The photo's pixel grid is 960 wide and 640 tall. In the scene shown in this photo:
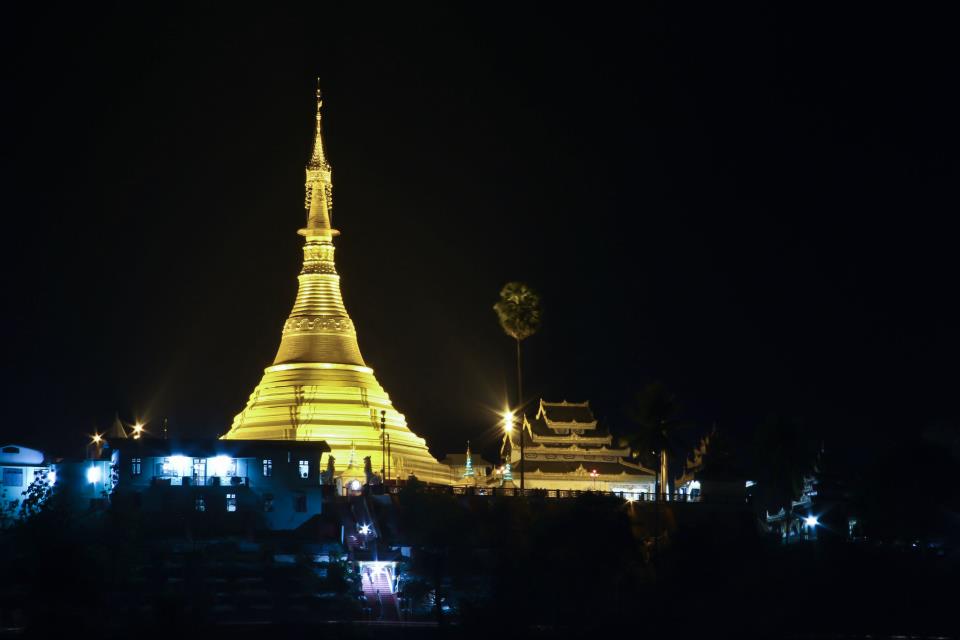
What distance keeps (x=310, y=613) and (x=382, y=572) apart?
9.06 meters

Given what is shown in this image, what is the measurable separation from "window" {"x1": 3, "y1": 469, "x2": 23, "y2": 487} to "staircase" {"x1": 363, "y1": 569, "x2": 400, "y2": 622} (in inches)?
838

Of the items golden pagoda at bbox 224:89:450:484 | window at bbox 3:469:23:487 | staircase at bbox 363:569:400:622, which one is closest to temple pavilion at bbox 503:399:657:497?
golden pagoda at bbox 224:89:450:484

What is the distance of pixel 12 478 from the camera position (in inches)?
5374

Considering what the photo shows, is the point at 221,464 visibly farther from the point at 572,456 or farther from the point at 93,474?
the point at 572,456

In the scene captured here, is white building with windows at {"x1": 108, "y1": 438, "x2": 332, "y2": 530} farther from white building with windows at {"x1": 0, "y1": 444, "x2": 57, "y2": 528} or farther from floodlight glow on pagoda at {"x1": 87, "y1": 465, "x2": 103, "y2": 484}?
white building with windows at {"x1": 0, "y1": 444, "x2": 57, "y2": 528}

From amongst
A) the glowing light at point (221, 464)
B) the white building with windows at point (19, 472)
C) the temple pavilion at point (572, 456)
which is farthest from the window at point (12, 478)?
the temple pavilion at point (572, 456)

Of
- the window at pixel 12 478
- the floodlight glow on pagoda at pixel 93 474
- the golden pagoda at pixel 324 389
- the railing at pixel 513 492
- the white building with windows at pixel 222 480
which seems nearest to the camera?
the white building with windows at pixel 222 480

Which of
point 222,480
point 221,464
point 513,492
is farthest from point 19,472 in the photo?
point 513,492

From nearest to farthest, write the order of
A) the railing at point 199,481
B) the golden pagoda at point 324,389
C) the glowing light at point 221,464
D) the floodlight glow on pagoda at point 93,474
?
the railing at point 199,481 < the floodlight glow on pagoda at point 93,474 < the glowing light at point 221,464 < the golden pagoda at point 324,389

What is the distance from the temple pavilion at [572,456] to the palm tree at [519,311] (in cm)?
1581

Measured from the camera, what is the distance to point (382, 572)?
128750mm

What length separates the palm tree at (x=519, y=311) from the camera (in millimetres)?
146750

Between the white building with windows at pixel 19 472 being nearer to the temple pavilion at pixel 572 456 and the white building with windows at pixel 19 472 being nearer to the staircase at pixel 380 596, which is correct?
the staircase at pixel 380 596

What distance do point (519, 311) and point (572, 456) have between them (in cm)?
2340
